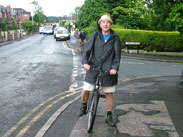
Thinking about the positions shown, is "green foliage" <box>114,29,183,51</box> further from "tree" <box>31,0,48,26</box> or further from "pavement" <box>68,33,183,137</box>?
"tree" <box>31,0,48,26</box>

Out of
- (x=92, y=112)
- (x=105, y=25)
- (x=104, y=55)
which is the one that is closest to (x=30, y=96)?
(x=92, y=112)

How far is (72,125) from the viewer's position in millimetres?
4809

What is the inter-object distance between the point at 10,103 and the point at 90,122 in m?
2.70

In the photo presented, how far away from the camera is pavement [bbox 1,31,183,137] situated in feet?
14.6

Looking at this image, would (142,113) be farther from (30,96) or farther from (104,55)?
(30,96)

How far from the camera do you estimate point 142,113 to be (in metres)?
5.53

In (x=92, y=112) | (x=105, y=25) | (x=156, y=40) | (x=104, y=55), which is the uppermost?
(x=105, y=25)

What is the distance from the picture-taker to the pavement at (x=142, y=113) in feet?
14.6

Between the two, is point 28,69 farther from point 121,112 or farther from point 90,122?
point 90,122

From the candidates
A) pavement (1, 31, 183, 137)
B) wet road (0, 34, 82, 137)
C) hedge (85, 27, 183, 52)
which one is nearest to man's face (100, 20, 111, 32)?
pavement (1, 31, 183, 137)

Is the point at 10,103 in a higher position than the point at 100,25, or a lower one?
lower

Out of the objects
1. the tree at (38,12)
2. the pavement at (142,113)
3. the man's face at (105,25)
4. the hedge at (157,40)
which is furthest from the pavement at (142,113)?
the tree at (38,12)

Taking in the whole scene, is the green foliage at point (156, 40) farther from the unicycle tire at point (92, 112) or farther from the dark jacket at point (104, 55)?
the unicycle tire at point (92, 112)

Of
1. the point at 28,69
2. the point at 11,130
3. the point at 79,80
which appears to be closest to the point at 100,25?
the point at 11,130
